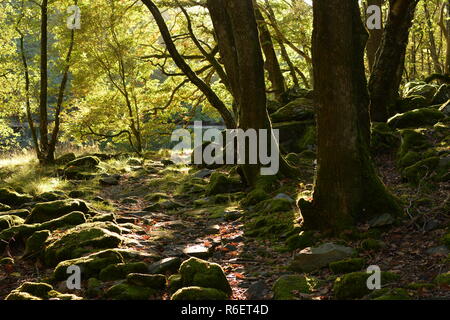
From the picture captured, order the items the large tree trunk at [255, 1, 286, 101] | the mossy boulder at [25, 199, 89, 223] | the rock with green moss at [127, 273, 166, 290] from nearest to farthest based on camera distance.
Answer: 1. the rock with green moss at [127, 273, 166, 290]
2. the mossy boulder at [25, 199, 89, 223]
3. the large tree trunk at [255, 1, 286, 101]

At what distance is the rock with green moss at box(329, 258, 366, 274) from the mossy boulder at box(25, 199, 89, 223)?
5.08m

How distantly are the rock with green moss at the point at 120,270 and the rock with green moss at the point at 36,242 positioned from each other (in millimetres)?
1667

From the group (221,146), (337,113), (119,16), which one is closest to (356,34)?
(337,113)

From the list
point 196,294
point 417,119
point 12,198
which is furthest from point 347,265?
point 12,198

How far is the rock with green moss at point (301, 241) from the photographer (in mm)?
6477

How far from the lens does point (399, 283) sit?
184 inches

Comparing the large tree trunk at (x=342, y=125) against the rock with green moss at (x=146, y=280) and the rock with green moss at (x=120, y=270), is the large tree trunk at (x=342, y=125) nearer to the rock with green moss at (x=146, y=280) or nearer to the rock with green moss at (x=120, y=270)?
the rock with green moss at (x=146, y=280)

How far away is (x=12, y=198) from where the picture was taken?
31.6ft

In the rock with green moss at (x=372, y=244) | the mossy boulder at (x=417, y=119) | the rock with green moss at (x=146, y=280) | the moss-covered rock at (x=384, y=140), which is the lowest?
the rock with green moss at (x=146, y=280)

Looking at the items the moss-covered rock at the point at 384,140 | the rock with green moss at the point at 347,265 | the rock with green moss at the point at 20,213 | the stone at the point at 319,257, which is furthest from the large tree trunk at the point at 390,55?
the rock with green moss at the point at 20,213

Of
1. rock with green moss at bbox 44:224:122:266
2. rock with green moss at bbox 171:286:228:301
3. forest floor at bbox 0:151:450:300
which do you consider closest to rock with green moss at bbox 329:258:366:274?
forest floor at bbox 0:151:450:300

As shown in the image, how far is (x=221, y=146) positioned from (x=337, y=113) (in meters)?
9.52

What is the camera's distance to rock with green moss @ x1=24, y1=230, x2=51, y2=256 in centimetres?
667

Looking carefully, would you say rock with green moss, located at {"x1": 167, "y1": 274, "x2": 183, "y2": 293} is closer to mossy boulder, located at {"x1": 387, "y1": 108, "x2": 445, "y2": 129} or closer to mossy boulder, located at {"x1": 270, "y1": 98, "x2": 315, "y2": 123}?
mossy boulder, located at {"x1": 387, "y1": 108, "x2": 445, "y2": 129}
